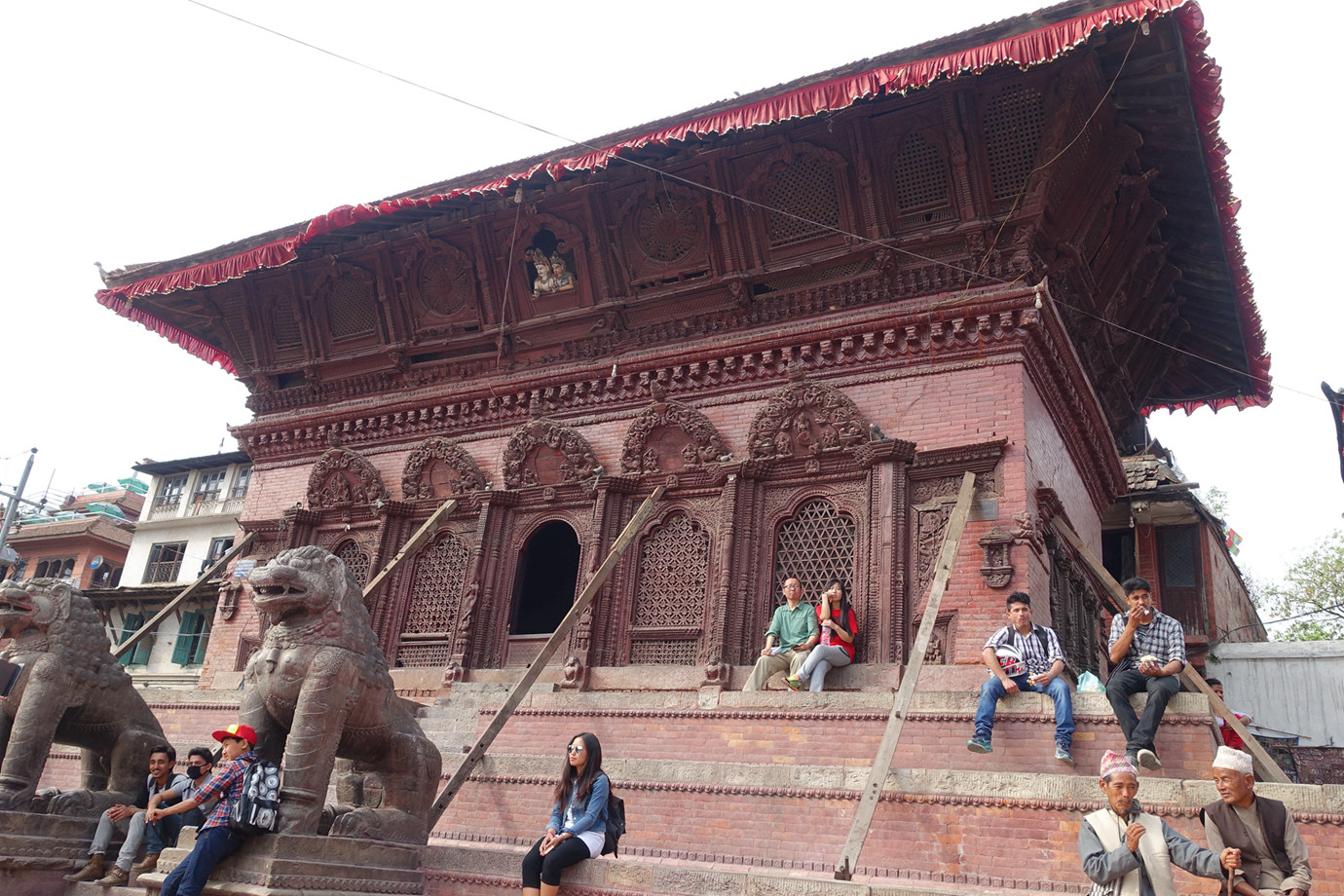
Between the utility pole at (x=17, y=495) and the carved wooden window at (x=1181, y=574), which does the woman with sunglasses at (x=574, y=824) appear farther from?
the utility pole at (x=17, y=495)

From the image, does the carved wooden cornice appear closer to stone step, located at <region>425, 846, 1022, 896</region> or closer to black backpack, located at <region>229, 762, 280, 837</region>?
stone step, located at <region>425, 846, 1022, 896</region>

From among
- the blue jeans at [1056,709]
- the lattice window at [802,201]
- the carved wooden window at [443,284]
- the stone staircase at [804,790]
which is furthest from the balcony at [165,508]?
the blue jeans at [1056,709]

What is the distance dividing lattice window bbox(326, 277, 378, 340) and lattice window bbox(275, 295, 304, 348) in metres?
0.69

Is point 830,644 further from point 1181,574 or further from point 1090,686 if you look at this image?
point 1181,574

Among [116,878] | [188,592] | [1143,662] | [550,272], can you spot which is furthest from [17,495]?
[1143,662]

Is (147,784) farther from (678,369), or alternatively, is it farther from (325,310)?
(325,310)

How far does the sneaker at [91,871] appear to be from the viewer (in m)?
6.88

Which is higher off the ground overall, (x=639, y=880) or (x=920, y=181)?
(x=920, y=181)

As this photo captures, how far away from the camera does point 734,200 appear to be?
→ 42.0ft

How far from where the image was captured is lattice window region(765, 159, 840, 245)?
12.4m

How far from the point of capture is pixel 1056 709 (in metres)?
7.98

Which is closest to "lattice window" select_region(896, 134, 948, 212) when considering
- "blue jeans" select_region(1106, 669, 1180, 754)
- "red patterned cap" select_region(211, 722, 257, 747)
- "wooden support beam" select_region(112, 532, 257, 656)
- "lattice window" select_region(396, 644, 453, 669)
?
"blue jeans" select_region(1106, 669, 1180, 754)

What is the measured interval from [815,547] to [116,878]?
287 inches

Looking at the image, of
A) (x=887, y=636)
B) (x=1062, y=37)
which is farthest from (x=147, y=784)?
(x=1062, y=37)
